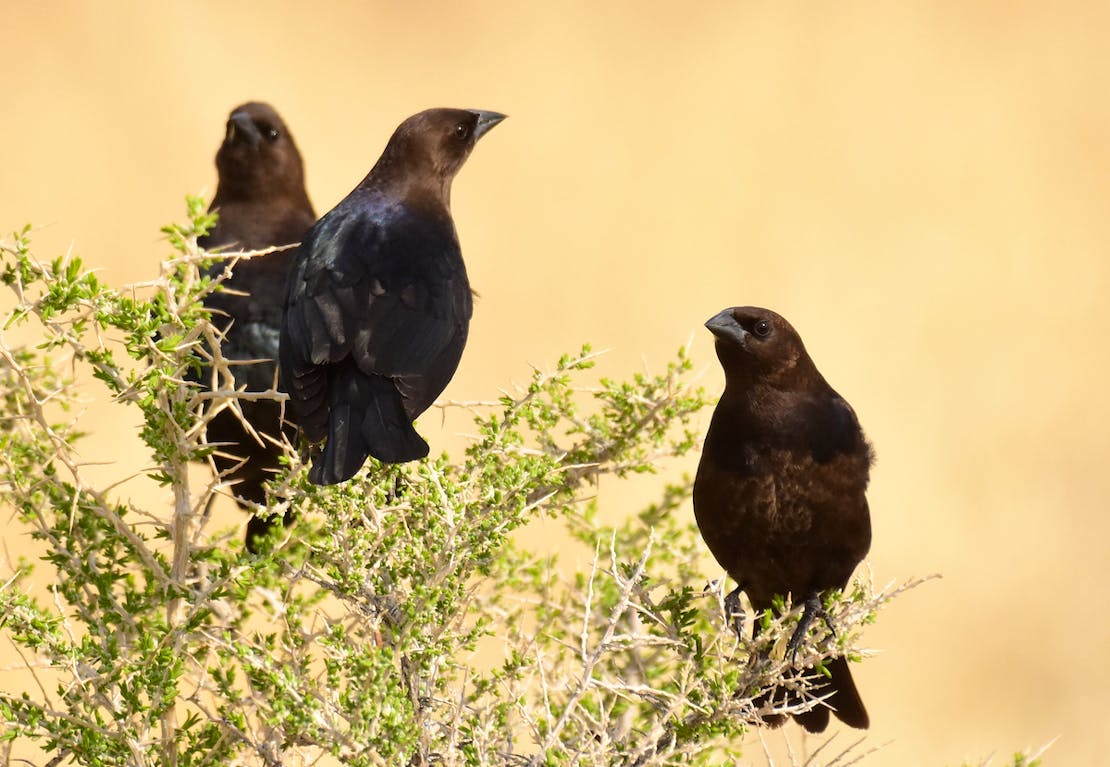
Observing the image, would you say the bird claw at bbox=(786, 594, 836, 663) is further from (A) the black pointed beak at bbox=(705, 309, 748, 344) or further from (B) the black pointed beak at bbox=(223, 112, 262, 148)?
(B) the black pointed beak at bbox=(223, 112, 262, 148)

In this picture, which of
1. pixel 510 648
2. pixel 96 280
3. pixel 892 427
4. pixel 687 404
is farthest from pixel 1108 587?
pixel 96 280

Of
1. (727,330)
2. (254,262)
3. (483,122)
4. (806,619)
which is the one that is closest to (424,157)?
(483,122)

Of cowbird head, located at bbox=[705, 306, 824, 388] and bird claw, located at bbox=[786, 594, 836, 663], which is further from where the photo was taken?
cowbird head, located at bbox=[705, 306, 824, 388]

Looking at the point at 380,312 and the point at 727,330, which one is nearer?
the point at 727,330

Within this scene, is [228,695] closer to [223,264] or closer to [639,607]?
[639,607]

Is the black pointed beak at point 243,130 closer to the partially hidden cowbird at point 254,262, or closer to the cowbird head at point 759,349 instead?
the partially hidden cowbird at point 254,262

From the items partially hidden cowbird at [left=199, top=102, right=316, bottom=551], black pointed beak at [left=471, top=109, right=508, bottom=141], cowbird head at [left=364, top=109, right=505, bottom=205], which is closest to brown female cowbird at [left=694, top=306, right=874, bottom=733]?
cowbird head at [left=364, top=109, right=505, bottom=205]

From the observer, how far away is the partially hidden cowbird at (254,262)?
4.19 meters

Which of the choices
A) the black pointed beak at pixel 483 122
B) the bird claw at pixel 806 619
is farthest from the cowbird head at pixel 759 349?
the black pointed beak at pixel 483 122

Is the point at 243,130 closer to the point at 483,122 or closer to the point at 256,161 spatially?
the point at 256,161

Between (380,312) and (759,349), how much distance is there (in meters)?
0.88

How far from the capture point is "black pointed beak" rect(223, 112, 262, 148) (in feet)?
15.5

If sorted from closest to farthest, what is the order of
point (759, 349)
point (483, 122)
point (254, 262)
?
point (759, 349)
point (483, 122)
point (254, 262)

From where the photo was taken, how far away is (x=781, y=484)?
123 inches
